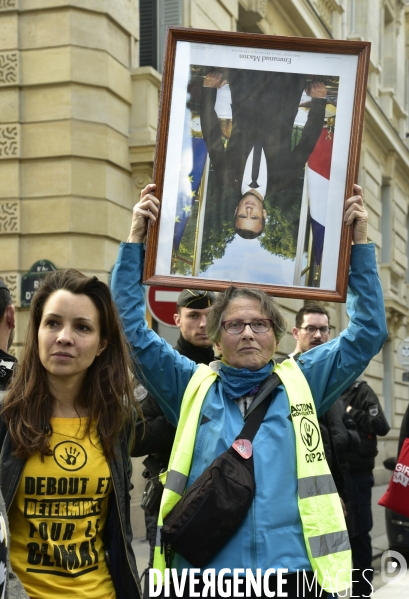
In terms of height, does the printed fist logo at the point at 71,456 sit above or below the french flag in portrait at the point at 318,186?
below

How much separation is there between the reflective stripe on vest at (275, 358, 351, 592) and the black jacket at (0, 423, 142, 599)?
1.93ft

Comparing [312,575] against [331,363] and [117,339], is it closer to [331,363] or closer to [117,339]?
[331,363]

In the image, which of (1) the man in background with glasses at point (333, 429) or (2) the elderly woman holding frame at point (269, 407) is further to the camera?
(1) the man in background with glasses at point (333, 429)

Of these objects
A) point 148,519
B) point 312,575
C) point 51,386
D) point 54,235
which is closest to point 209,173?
point 51,386

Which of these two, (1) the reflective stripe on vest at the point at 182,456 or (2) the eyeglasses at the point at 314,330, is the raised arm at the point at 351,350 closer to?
(1) the reflective stripe on vest at the point at 182,456

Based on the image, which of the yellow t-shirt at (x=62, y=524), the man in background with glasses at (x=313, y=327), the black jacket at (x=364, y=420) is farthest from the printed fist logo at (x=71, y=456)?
the black jacket at (x=364, y=420)

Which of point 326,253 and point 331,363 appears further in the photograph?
point 326,253

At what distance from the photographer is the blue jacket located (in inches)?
119

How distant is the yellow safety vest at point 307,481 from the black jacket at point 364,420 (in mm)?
4226

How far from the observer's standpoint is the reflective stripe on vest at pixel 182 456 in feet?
10.3

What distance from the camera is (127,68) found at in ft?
36.4

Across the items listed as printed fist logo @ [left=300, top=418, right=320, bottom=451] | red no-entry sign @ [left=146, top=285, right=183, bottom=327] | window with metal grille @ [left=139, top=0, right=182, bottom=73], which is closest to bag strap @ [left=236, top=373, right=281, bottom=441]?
printed fist logo @ [left=300, top=418, right=320, bottom=451]

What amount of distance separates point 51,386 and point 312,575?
1086 mm

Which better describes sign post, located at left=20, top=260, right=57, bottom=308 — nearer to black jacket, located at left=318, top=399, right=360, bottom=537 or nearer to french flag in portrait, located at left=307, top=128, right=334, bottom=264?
black jacket, located at left=318, top=399, right=360, bottom=537
